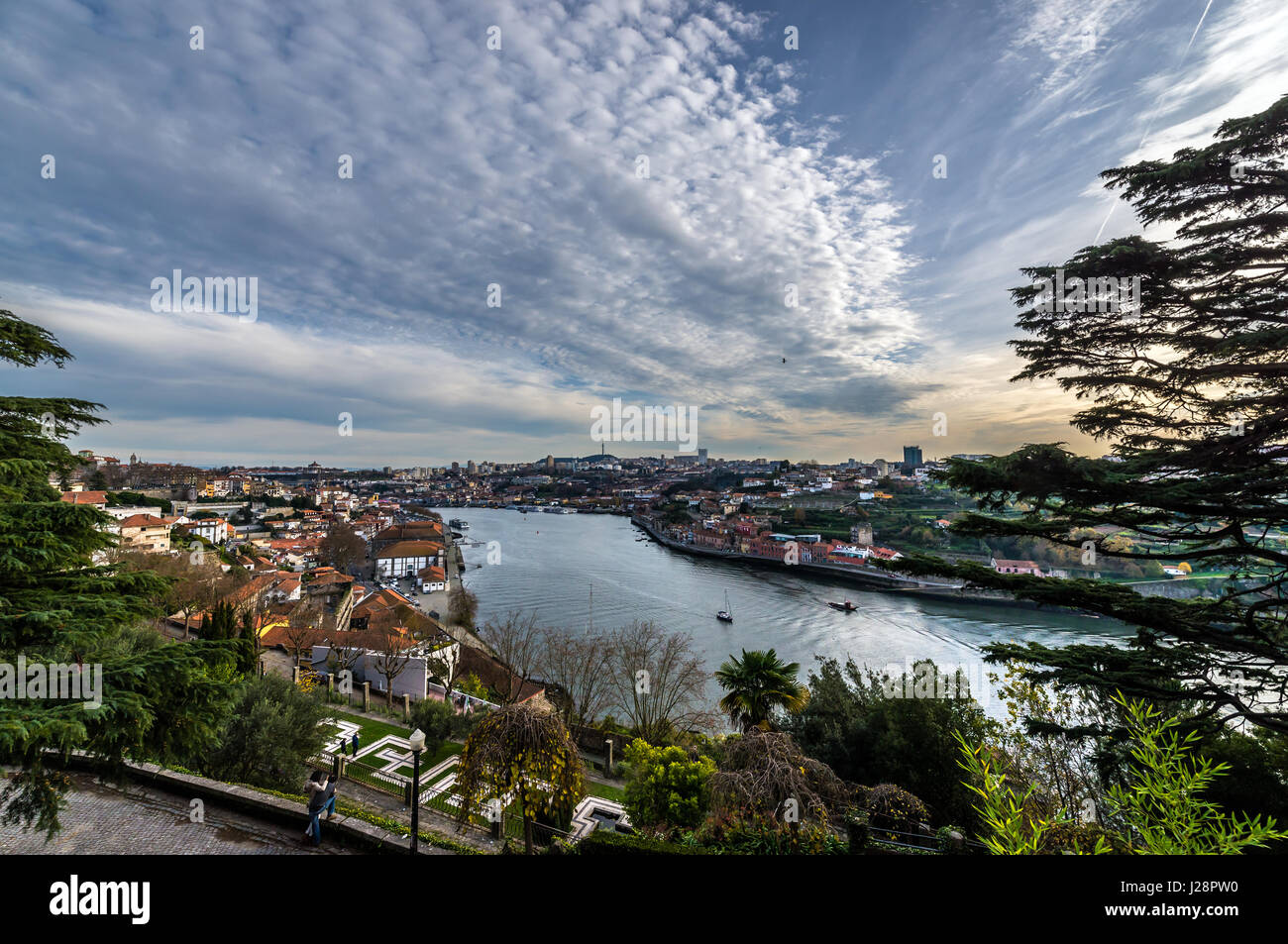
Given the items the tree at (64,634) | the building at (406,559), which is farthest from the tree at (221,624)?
the building at (406,559)

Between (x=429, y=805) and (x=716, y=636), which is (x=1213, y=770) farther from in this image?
(x=716, y=636)

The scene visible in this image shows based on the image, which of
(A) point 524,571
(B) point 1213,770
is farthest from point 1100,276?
(A) point 524,571

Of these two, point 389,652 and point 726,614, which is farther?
point 726,614

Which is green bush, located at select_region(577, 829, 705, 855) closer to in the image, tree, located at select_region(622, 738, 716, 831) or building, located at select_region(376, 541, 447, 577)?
tree, located at select_region(622, 738, 716, 831)

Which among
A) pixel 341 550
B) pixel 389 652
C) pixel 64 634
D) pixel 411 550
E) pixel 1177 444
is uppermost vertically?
pixel 1177 444

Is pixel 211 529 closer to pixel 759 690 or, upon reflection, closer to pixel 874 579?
pixel 759 690

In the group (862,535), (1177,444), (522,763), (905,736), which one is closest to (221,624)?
(522,763)

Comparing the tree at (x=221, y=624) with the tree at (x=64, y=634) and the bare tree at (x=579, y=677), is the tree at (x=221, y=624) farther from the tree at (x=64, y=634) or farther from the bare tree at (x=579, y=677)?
the tree at (x=64, y=634)

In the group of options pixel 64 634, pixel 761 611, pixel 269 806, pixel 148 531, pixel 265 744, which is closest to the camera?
pixel 64 634
